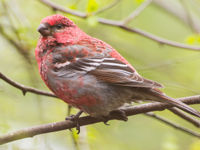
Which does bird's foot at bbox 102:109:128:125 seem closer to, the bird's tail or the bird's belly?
the bird's belly

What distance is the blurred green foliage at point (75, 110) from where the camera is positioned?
19.6ft

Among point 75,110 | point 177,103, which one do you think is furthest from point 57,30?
point 177,103

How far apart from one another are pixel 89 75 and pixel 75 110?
1.32 meters

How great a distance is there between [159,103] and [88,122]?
40.9 inches

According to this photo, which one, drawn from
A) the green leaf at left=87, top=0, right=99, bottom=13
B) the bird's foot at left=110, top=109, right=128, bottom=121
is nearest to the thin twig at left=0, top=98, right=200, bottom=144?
the bird's foot at left=110, top=109, right=128, bottom=121

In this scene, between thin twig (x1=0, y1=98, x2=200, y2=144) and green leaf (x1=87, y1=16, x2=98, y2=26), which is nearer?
thin twig (x1=0, y1=98, x2=200, y2=144)

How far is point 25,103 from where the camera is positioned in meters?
7.78

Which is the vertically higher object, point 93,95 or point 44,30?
point 44,30

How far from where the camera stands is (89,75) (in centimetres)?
512

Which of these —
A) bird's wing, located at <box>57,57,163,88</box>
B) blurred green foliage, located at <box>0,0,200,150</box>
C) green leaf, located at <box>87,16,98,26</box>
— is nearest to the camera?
bird's wing, located at <box>57,57,163,88</box>

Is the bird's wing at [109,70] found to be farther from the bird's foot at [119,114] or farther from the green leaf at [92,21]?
the green leaf at [92,21]

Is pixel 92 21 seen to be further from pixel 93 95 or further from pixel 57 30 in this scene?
pixel 93 95

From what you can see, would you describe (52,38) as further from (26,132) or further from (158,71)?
(158,71)

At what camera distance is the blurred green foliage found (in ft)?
19.6
